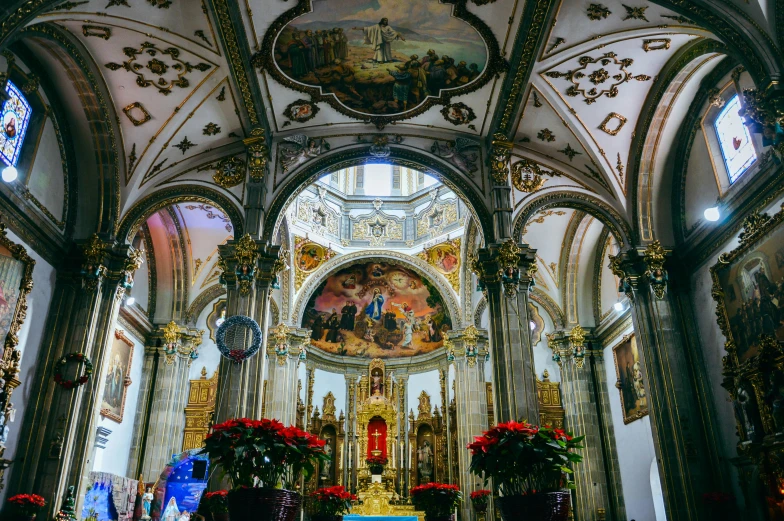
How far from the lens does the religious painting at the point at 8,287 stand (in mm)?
12391

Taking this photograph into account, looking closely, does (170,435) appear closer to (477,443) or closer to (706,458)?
(706,458)

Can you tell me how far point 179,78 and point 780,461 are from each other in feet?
48.3

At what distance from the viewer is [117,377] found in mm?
19344

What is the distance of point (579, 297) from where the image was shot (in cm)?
2219

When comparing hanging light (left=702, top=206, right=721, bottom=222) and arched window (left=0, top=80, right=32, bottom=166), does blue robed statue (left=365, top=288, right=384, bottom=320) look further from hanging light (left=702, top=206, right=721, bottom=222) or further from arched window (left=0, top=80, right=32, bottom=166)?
arched window (left=0, top=80, right=32, bottom=166)

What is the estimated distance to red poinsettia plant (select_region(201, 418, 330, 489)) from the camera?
5027 mm

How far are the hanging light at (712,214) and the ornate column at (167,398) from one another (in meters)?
17.1

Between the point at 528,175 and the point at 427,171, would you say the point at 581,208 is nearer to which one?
the point at 528,175

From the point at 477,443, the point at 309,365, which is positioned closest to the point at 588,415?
the point at 309,365

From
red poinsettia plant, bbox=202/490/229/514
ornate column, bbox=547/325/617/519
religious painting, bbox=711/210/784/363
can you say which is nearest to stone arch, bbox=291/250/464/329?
ornate column, bbox=547/325/617/519

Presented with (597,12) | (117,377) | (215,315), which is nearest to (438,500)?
(597,12)

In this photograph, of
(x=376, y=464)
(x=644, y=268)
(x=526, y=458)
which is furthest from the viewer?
(x=376, y=464)

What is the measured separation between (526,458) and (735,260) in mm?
11008

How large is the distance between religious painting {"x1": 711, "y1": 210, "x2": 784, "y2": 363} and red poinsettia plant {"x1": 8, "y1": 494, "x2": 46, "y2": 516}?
14.5 m
